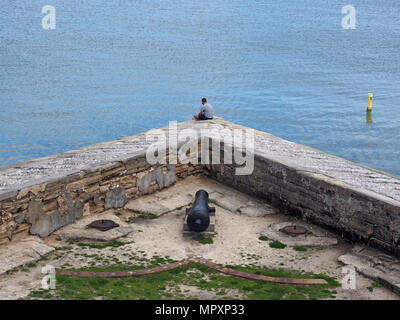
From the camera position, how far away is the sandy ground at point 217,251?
30.4 feet

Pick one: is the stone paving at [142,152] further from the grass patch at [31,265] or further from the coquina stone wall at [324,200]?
the grass patch at [31,265]

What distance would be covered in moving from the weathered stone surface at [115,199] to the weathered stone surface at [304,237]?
9.79 ft

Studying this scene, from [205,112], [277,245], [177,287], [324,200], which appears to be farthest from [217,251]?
[205,112]

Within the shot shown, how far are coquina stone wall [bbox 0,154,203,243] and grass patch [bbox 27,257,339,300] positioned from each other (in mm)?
1743

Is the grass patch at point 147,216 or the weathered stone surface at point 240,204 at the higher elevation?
the weathered stone surface at point 240,204

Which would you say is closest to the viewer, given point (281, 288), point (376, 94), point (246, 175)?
point (281, 288)

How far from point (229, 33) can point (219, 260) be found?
34378mm

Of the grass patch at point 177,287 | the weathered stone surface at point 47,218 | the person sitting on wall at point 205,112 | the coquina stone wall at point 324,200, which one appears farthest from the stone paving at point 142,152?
the grass patch at point 177,287

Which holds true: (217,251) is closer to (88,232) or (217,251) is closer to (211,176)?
(88,232)

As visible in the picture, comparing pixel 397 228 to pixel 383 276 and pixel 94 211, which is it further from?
pixel 94 211

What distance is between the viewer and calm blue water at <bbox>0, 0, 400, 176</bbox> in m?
27.8

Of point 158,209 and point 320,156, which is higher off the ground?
point 320,156

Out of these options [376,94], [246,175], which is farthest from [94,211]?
[376,94]
